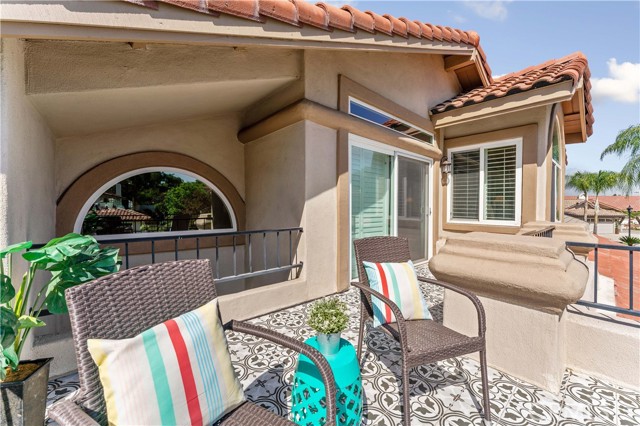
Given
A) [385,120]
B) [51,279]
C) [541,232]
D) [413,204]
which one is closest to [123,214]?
[51,279]

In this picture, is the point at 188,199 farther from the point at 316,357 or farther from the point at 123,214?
the point at 316,357

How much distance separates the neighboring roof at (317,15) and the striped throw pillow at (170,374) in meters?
2.11

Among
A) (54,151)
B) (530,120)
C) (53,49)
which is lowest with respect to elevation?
(54,151)

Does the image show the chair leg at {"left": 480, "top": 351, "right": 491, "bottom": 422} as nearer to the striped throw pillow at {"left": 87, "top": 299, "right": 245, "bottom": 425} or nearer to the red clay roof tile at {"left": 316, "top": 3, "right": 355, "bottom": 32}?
the striped throw pillow at {"left": 87, "top": 299, "right": 245, "bottom": 425}

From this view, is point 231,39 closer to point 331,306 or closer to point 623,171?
point 331,306

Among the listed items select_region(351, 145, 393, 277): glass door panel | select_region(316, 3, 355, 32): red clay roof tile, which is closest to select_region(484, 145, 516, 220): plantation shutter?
select_region(351, 145, 393, 277): glass door panel

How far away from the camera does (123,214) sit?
13.9 feet

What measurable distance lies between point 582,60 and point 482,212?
3310 mm

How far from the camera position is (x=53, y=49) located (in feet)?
7.67

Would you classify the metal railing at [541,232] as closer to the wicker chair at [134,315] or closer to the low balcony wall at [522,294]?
the low balcony wall at [522,294]

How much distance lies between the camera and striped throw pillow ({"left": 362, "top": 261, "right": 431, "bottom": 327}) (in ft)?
7.32

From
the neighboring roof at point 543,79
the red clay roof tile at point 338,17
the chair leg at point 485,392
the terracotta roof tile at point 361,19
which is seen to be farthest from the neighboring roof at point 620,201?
the chair leg at point 485,392

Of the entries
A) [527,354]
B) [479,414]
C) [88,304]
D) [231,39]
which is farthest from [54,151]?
[527,354]

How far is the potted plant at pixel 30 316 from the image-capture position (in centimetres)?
142
